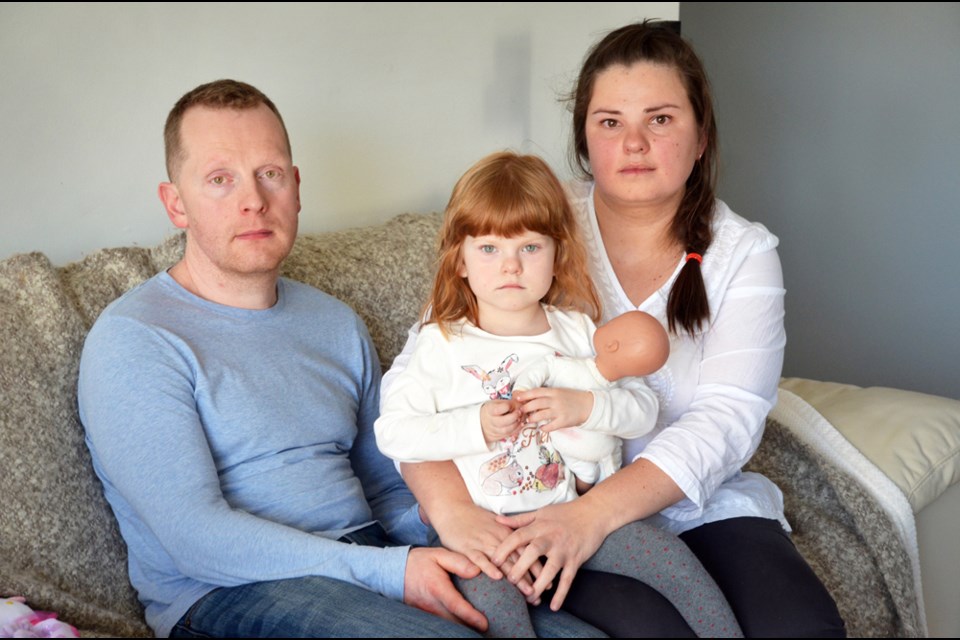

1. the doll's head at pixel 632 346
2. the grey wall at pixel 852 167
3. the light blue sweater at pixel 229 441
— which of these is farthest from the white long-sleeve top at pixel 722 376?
the grey wall at pixel 852 167

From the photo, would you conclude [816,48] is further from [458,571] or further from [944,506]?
[458,571]

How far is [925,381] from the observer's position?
3.44 m

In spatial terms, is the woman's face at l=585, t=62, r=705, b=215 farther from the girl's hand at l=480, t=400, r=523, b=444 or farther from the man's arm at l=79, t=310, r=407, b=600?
the man's arm at l=79, t=310, r=407, b=600

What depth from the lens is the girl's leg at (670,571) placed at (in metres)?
1.50

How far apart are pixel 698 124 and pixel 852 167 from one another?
1.92 metres

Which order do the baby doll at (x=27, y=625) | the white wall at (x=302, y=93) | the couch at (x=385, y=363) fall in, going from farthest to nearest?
the white wall at (x=302, y=93), the couch at (x=385, y=363), the baby doll at (x=27, y=625)

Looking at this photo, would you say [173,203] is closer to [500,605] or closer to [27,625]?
[27,625]

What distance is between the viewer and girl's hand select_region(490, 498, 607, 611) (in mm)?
1508

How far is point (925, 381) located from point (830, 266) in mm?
509

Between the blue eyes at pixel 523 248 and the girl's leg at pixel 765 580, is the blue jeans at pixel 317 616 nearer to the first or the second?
the girl's leg at pixel 765 580

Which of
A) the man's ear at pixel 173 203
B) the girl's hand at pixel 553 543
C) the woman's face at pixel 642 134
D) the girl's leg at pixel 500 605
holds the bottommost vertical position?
the girl's leg at pixel 500 605

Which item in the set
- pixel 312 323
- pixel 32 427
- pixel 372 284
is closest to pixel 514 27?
pixel 372 284

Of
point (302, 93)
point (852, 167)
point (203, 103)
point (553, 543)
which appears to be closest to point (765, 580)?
point (553, 543)

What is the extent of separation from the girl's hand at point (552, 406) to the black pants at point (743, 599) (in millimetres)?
253
